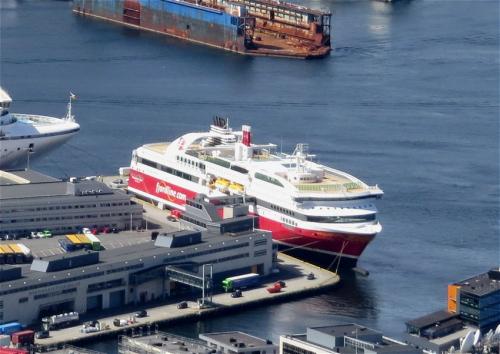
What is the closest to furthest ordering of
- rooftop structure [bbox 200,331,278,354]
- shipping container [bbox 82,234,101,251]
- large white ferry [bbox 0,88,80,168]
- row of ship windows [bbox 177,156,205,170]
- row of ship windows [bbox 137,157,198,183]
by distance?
rooftop structure [bbox 200,331,278,354] < shipping container [bbox 82,234,101,251] < row of ship windows [bbox 177,156,205,170] < row of ship windows [bbox 137,157,198,183] < large white ferry [bbox 0,88,80,168]

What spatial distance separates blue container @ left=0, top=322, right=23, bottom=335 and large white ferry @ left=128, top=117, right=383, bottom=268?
26.4ft

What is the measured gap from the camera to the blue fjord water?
146 feet

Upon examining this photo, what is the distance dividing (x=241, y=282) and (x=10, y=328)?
587 centimetres

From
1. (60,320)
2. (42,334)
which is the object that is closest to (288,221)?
(60,320)

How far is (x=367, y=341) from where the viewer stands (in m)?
35.8

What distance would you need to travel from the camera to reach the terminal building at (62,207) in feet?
151

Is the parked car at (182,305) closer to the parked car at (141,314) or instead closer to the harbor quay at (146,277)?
the harbor quay at (146,277)

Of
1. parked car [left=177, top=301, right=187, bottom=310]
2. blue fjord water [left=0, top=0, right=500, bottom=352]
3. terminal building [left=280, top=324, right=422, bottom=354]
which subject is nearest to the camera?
terminal building [left=280, top=324, right=422, bottom=354]

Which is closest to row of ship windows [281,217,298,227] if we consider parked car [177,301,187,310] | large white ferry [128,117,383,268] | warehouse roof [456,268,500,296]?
large white ferry [128,117,383,268]

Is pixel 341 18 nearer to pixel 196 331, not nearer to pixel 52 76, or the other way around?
pixel 52 76

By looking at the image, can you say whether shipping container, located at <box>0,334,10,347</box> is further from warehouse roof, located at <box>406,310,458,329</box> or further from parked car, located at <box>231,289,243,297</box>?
warehouse roof, located at <box>406,310,458,329</box>

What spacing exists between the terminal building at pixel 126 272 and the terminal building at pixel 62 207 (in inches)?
122

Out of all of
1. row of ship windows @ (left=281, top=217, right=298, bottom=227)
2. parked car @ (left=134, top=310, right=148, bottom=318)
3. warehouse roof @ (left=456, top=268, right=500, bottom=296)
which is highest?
row of ship windows @ (left=281, top=217, right=298, bottom=227)

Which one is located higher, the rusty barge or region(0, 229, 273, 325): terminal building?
the rusty barge
